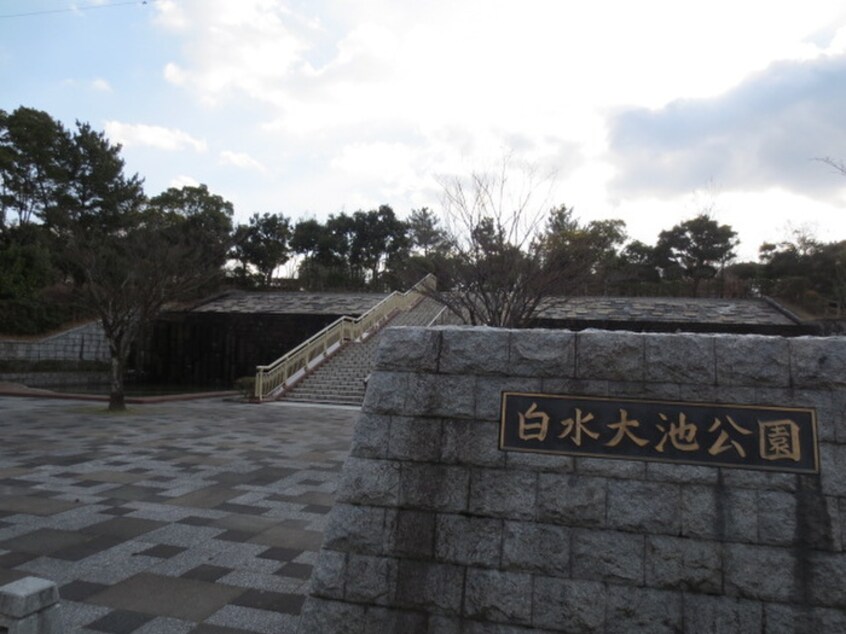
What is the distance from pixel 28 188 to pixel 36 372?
12286 mm

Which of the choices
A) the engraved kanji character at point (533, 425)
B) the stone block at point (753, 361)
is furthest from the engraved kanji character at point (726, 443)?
the engraved kanji character at point (533, 425)

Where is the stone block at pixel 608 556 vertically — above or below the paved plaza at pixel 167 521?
above

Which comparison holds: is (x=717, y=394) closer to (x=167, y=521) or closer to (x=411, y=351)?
(x=411, y=351)

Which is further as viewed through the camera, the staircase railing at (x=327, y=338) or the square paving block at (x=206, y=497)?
the staircase railing at (x=327, y=338)

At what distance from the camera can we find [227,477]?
275 inches

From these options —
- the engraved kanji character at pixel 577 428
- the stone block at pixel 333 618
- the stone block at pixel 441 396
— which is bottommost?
the stone block at pixel 333 618

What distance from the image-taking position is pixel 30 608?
8.32ft

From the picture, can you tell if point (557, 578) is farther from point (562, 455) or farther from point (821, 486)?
point (821, 486)

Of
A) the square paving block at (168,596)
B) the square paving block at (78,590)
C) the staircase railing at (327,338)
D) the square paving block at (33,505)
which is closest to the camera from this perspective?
the square paving block at (168,596)

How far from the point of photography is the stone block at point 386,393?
10.8 feet

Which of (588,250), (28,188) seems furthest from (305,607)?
(28,188)

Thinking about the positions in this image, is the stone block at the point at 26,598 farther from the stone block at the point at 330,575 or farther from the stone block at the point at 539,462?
the stone block at the point at 539,462

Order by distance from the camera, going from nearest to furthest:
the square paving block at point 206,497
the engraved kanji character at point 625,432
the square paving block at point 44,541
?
the engraved kanji character at point 625,432 → the square paving block at point 44,541 → the square paving block at point 206,497

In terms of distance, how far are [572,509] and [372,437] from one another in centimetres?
111
